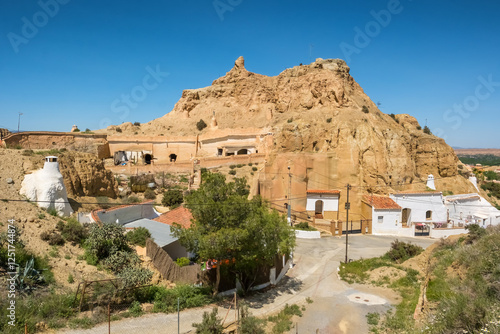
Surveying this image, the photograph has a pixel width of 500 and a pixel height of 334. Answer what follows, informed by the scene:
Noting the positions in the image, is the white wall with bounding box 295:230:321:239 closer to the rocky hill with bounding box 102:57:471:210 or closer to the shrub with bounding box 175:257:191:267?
the rocky hill with bounding box 102:57:471:210

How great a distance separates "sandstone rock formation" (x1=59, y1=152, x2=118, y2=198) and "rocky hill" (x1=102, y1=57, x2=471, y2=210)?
13.1 meters

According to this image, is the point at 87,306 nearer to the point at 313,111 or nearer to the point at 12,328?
the point at 12,328

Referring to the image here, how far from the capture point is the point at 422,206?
2805cm

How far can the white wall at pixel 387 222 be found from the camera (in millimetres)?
25531

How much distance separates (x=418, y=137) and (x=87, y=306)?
3954 cm

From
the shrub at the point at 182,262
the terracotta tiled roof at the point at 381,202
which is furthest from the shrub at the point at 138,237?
the terracotta tiled roof at the point at 381,202

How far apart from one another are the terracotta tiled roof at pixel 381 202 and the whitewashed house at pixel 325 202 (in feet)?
8.13

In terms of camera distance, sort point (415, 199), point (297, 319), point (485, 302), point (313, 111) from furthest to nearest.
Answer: point (313, 111) < point (415, 199) < point (297, 319) < point (485, 302)

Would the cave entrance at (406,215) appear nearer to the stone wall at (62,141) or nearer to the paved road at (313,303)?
the paved road at (313,303)

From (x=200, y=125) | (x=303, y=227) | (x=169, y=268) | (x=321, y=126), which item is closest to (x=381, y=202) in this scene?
(x=303, y=227)

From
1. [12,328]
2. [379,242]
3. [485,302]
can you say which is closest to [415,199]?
[379,242]

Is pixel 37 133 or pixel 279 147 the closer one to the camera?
pixel 37 133

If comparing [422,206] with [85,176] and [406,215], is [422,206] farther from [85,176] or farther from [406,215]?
[85,176]

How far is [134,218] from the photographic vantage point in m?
16.9
